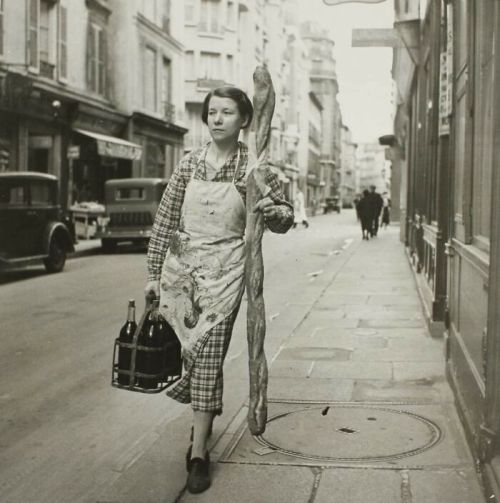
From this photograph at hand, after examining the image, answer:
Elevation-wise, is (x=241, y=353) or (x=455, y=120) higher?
(x=455, y=120)

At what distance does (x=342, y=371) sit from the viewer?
20.5ft

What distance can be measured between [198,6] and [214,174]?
49.5m

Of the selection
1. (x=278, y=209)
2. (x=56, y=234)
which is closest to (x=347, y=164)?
(x=56, y=234)

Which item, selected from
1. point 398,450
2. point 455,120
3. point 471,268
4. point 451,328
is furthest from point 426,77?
point 398,450

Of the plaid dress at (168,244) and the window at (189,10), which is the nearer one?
the plaid dress at (168,244)

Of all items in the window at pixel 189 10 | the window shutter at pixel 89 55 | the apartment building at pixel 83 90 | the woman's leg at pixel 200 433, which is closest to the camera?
the woman's leg at pixel 200 433

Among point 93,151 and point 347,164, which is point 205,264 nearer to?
point 93,151

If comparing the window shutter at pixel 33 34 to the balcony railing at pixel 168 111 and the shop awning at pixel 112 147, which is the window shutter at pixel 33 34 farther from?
the balcony railing at pixel 168 111

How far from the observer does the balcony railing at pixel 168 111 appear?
112ft

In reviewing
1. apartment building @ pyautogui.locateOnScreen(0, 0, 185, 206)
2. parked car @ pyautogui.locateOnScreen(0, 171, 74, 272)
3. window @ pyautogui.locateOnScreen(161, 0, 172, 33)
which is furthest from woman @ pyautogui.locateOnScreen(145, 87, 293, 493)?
window @ pyautogui.locateOnScreen(161, 0, 172, 33)

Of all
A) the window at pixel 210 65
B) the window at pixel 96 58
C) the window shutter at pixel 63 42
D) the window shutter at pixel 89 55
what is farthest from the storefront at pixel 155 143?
the window at pixel 210 65

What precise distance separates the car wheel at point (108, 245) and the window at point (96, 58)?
8.68 m

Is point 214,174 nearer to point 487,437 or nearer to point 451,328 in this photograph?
point 487,437

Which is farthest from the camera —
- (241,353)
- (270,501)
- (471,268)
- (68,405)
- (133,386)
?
(241,353)
